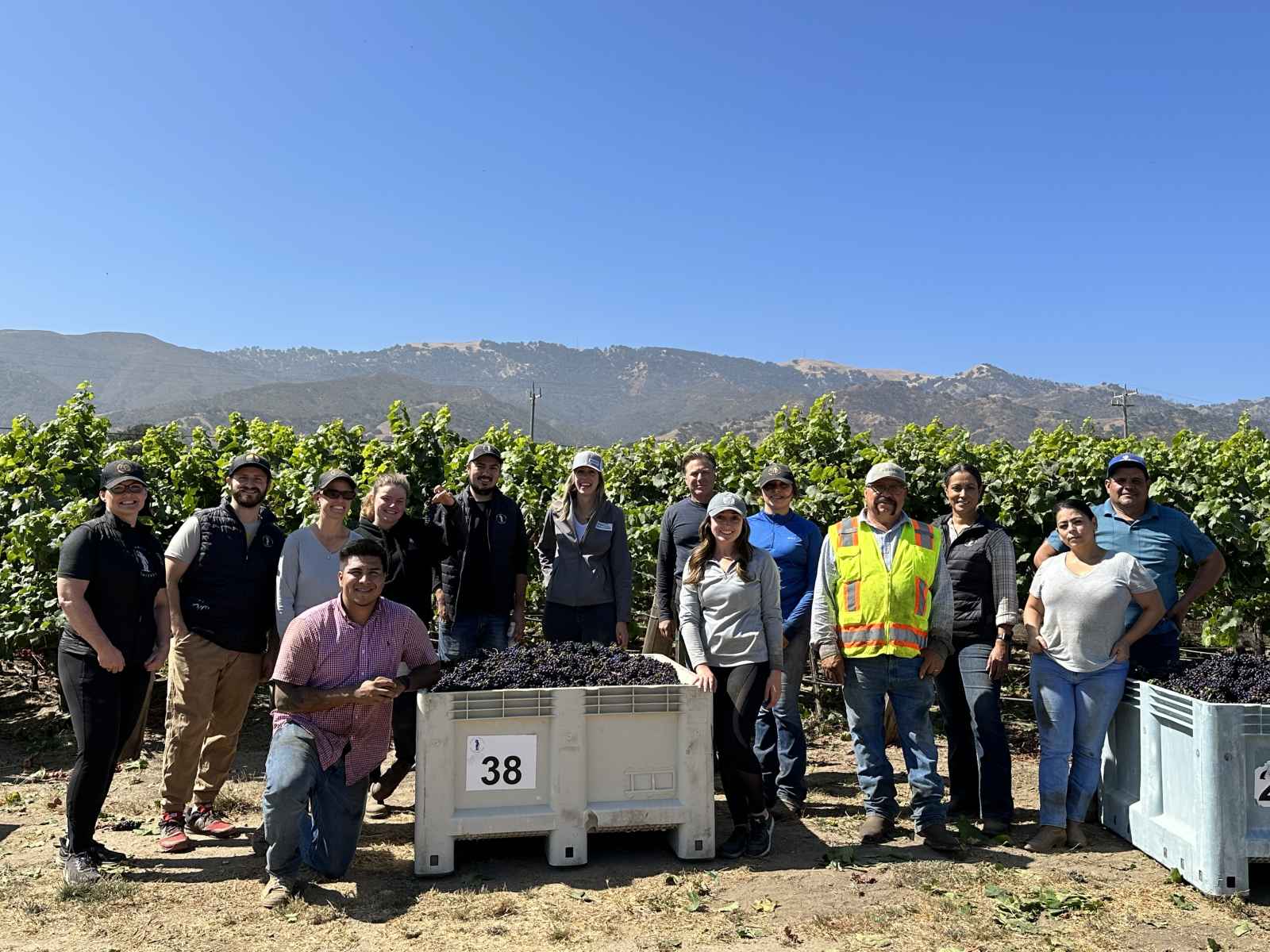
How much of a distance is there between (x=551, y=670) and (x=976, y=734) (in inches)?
96.5

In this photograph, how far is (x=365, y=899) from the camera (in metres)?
4.34

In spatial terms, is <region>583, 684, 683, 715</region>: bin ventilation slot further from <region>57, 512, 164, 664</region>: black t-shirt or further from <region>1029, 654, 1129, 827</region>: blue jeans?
<region>57, 512, 164, 664</region>: black t-shirt

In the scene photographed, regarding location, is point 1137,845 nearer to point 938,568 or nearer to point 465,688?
point 938,568

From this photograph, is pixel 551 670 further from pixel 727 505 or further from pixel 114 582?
pixel 114 582

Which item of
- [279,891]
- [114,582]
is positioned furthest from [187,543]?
[279,891]

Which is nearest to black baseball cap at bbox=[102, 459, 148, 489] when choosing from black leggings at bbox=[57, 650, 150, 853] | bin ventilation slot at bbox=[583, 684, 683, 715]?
black leggings at bbox=[57, 650, 150, 853]

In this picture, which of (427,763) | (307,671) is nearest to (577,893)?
(427,763)

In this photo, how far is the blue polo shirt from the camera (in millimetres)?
5254

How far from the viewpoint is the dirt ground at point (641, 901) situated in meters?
3.94

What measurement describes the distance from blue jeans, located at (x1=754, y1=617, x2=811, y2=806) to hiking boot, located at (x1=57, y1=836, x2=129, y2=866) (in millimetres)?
3379

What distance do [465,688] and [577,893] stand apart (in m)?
1.06

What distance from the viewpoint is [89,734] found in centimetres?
456

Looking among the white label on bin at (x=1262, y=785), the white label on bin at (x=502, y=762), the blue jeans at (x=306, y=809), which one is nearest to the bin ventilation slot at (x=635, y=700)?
the white label on bin at (x=502, y=762)

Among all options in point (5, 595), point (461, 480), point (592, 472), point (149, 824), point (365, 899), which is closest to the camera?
point (365, 899)
